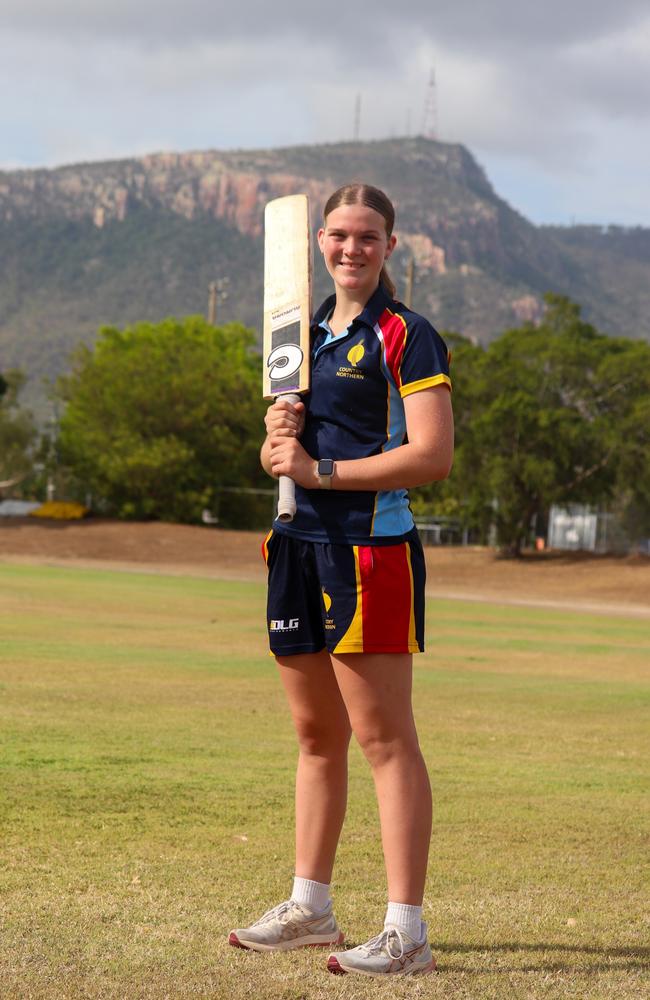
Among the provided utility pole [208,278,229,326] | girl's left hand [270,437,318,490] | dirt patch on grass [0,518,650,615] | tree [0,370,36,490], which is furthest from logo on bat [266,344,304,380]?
utility pole [208,278,229,326]

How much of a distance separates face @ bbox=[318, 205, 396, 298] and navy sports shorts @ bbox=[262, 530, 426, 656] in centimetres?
85

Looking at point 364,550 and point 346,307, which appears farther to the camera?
point 346,307

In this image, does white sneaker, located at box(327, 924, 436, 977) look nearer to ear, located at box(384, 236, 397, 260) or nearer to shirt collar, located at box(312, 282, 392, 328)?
shirt collar, located at box(312, 282, 392, 328)

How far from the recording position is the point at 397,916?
4.38 meters

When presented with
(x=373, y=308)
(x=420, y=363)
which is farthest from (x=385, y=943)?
(x=373, y=308)

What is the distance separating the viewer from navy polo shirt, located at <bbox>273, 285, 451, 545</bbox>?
445 centimetres

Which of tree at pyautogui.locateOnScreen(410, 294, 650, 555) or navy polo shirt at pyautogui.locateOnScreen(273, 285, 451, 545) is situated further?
tree at pyautogui.locateOnScreen(410, 294, 650, 555)

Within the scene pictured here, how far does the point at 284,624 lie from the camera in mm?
4578

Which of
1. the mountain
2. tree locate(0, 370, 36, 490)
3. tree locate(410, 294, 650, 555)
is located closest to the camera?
tree locate(410, 294, 650, 555)

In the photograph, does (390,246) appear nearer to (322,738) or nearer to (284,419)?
(284,419)

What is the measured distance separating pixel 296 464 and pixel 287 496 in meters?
0.11

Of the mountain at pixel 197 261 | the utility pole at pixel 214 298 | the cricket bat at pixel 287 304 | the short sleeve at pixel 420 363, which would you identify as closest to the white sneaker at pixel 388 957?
the cricket bat at pixel 287 304

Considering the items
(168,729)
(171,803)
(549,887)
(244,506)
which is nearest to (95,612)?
(168,729)

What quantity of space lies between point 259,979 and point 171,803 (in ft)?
9.42
